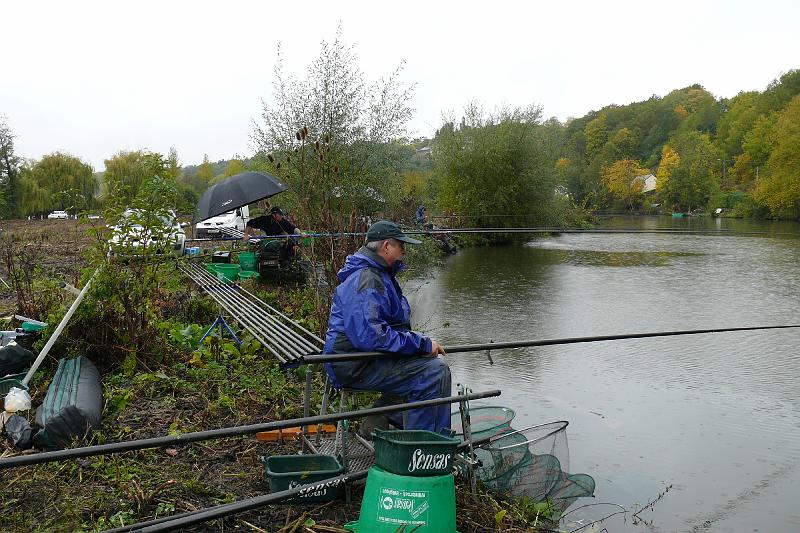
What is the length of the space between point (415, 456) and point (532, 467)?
1527 millimetres

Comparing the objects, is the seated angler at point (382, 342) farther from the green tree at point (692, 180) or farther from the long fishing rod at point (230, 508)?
the green tree at point (692, 180)

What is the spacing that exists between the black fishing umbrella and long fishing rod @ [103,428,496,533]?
6.41m

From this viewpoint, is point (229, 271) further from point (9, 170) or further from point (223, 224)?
point (9, 170)

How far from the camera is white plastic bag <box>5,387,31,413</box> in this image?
13.9 ft

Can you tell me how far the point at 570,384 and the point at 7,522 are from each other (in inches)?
215

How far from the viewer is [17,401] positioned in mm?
4270

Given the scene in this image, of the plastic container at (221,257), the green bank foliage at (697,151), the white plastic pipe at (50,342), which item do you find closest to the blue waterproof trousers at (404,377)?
the white plastic pipe at (50,342)

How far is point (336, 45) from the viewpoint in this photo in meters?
13.2

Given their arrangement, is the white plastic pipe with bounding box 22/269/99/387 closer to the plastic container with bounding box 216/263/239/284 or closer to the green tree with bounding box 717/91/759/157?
the plastic container with bounding box 216/263/239/284

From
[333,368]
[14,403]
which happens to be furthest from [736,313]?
[14,403]

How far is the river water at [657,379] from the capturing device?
16.0 ft

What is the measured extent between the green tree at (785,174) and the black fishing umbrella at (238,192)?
2092 inches

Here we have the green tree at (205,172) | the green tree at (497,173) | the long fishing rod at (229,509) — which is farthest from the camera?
the green tree at (205,172)

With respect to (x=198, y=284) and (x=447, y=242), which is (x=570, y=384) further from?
(x=447, y=242)
